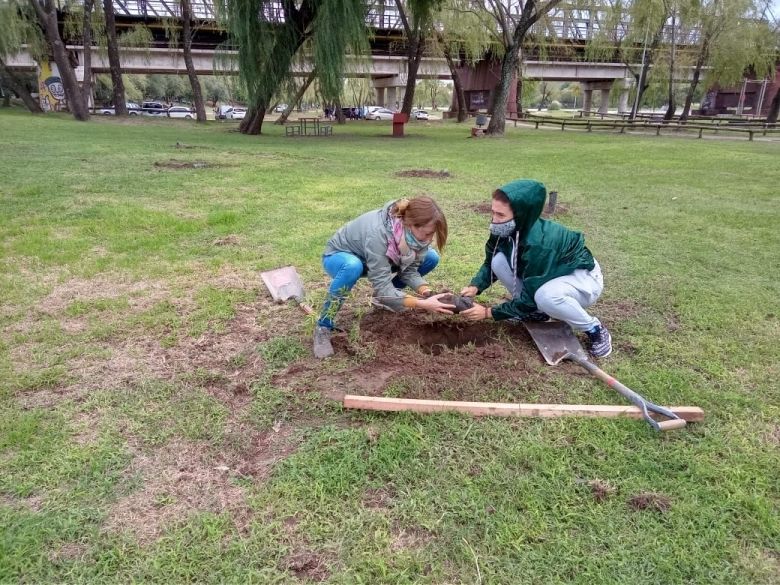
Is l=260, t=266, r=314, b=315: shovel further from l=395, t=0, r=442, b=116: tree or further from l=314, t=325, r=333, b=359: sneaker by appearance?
l=395, t=0, r=442, b=116: tree

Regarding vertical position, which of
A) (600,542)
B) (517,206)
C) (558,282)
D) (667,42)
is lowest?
(600,542)

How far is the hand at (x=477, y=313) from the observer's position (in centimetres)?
343

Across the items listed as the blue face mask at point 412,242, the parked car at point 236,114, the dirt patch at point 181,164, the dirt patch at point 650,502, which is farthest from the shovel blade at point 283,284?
the parked car at point 236,114

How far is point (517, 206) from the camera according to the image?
3094mm

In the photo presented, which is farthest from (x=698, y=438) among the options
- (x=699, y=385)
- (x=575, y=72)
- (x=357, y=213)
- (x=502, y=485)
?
(x=575, y=72)

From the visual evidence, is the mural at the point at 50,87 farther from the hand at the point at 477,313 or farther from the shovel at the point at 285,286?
the hand at the point at 477,313

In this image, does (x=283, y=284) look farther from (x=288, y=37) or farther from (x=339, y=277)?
(x=288, y=37)

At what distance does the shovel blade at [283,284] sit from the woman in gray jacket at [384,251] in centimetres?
89

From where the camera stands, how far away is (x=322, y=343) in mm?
3422

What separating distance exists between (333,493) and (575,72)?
50348mm

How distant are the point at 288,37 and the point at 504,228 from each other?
1690 cm

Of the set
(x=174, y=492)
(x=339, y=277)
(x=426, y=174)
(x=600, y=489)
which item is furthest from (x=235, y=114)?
(x=600, y=489)

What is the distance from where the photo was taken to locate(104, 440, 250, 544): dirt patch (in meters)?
2.17

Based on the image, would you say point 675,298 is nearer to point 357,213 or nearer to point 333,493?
point 333,493
